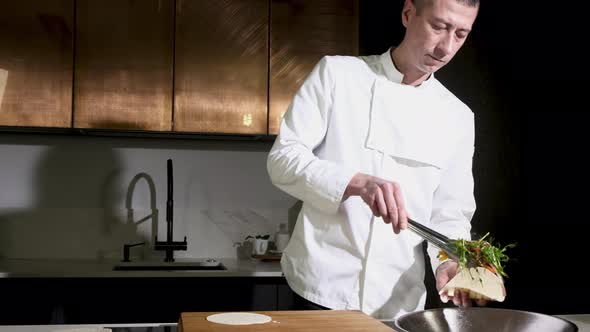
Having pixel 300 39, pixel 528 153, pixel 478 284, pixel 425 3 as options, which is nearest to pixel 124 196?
pixel 300 39

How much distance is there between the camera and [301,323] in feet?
4.03

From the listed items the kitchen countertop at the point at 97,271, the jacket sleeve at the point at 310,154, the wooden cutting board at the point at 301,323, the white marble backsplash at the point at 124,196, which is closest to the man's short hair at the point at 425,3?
the jacket sleeve at the point at 310,154

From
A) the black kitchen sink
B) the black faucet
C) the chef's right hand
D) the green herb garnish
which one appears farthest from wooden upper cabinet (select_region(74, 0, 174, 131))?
the green herb garnish

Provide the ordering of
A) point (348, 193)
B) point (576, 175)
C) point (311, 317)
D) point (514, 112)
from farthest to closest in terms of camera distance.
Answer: point (514, 112)
point (576, 175)
point (348, 193)
point (311, 317)

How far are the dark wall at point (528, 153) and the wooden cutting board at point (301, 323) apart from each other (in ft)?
3.68

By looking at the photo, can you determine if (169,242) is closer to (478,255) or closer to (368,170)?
(368,170)

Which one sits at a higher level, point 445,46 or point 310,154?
point 445,46

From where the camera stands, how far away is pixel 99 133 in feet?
10.5

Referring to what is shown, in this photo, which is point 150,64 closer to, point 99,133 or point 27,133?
point 99,133

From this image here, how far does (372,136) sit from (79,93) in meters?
1.79

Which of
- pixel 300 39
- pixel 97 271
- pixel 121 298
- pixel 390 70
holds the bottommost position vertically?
pixel 121 298

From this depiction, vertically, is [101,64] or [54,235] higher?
[101,64]

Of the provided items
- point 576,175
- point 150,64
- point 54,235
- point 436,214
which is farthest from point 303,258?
point 54,235

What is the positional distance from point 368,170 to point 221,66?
1.62 meters
